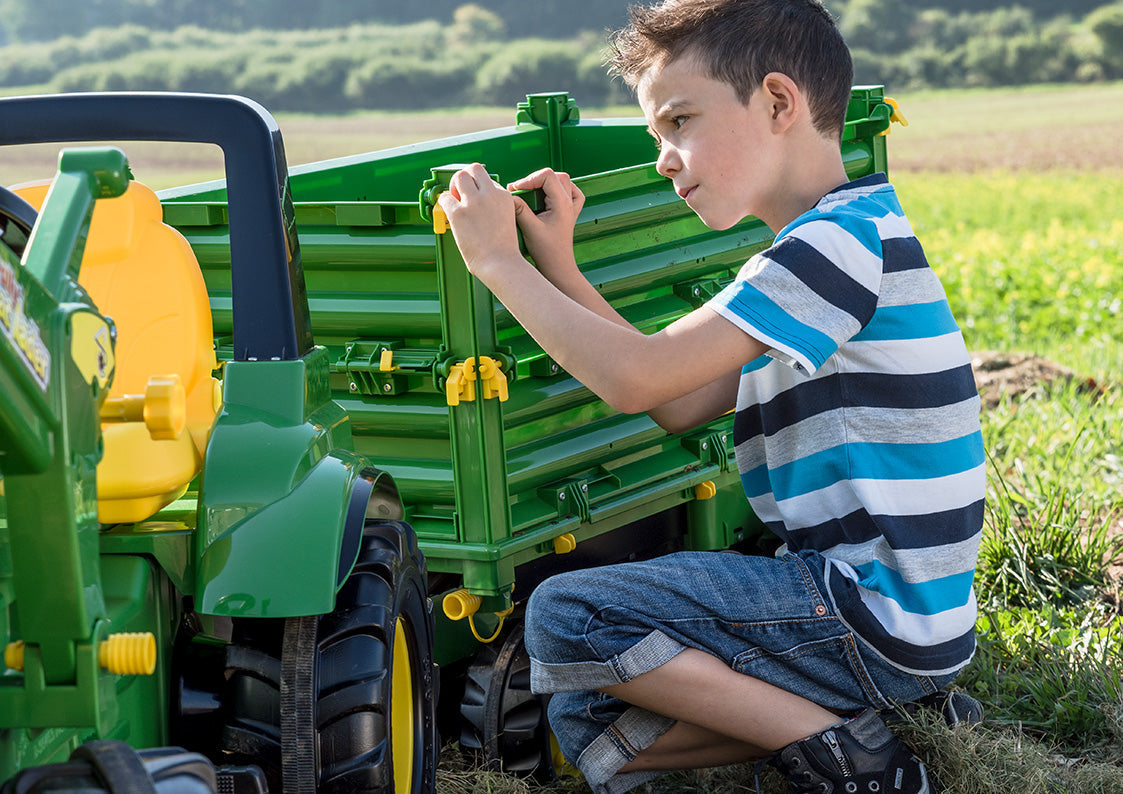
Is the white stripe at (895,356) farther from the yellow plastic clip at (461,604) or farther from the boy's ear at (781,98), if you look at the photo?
the yellow plastic clip at (461,604)

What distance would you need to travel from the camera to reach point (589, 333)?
2.21 m

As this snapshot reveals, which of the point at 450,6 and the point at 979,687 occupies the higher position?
the point at 450,6

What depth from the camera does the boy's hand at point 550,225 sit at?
8.26ft

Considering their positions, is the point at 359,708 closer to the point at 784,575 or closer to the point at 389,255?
the point at 784,575

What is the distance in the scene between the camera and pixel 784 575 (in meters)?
2.38

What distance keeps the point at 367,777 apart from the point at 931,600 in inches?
42.7

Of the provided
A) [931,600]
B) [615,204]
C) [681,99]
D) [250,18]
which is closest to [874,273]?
[681,99]

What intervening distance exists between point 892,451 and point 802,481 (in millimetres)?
185

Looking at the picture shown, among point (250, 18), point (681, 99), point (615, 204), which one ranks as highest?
point (250, 18)

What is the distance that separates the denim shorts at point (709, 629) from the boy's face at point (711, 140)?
2.25 ft

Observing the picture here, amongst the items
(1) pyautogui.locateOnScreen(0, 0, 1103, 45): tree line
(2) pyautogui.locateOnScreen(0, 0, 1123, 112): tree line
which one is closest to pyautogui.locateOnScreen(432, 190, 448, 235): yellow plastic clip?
(2) pyautogui.locateOnScreen(0, 0, 1123, 112): tree line

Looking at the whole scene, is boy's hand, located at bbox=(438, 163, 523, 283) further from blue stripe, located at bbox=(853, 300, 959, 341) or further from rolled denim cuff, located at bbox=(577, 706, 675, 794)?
rolled denim cuff, located at bbox=(577, 706, 675, 794)

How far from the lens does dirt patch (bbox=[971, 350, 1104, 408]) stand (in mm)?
5629

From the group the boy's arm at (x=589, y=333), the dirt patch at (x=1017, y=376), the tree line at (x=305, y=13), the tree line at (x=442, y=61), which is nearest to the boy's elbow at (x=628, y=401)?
the boy's arm at (x=589, y=333)
